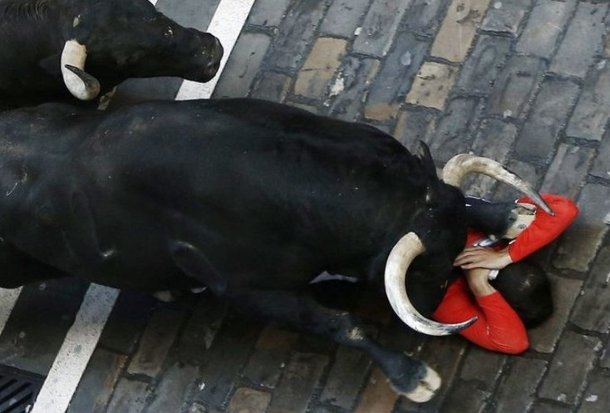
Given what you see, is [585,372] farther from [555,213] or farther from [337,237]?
[337,237]

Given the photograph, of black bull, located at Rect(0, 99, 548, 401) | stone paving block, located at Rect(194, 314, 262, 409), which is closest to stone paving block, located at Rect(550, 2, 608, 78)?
black bull, located at Rect(0, 99, 548, 401)

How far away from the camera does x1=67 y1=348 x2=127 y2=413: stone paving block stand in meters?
5.42

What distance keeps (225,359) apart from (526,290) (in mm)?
1454

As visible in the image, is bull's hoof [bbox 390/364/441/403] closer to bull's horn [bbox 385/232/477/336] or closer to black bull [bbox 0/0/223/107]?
bull's horn [bbox 385/232/477/336]

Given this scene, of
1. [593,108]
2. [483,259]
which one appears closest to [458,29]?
[593,108]

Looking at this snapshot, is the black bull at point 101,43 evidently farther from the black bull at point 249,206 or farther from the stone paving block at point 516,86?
the stone paving block at point 516,86

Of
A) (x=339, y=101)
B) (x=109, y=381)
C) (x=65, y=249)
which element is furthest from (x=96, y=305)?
(x=339, y=101)

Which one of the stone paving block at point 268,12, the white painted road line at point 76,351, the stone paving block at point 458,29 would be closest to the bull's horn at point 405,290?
the stone paving block at point 458,29

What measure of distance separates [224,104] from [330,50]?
1.52m

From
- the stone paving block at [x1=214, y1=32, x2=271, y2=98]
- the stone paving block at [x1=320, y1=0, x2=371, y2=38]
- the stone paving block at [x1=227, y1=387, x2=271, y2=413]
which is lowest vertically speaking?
the stone paving block at [x1=227, y1=387, x2=271, y2=413]

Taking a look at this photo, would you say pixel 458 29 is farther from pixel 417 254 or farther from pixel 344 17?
pixel 417 254

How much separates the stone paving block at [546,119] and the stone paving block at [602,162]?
0.67 feet

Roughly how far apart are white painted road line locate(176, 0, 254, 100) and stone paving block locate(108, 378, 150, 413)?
1.59 m

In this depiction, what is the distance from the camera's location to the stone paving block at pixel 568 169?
4945 mm
